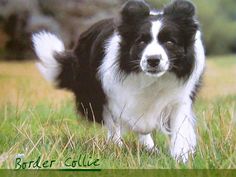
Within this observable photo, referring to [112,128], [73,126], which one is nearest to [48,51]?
[73,126]

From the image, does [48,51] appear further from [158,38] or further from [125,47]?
[158,38]

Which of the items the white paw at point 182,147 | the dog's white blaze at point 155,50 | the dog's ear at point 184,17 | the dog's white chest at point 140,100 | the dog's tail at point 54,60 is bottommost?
the white paw at point 182,147

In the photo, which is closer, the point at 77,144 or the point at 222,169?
the point at 222,169

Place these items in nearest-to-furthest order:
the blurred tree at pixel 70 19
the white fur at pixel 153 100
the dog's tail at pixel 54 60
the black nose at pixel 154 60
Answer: the black nose at pixel 154 60 < the white fur at pixel 153 100 < the blurred tree at pixel 70 19 < the dog's tail at pixel 54 60

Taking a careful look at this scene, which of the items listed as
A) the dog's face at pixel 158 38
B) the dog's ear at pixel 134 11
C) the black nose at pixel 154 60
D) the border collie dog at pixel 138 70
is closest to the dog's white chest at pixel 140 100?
the border collie dog at pixel 138 70

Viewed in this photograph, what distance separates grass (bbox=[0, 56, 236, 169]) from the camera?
4074mm

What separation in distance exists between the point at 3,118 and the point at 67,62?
593 mm

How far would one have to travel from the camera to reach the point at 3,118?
4.30 metres

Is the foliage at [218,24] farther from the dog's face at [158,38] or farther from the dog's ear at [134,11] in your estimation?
the dog's ear at [134,11]

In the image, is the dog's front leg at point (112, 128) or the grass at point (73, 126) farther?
the dog's front leg at point (112, 128)

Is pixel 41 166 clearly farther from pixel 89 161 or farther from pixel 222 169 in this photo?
pixel 222 169

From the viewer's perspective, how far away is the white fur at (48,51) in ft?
14.2

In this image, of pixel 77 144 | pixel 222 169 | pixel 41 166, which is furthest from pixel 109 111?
pixel 222 169

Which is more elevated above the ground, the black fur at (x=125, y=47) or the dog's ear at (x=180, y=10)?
the dog's ear at (x=180, y=10)
